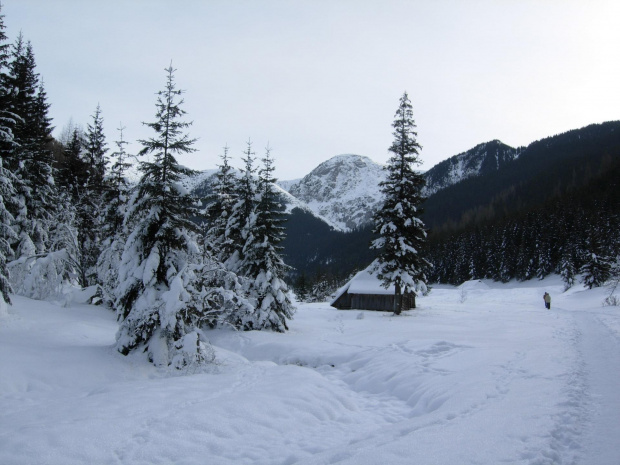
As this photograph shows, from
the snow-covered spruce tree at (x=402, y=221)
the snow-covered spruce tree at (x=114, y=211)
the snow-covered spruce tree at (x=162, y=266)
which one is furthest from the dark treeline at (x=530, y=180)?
the snow-covered spruce tree at (x=162, y=266)

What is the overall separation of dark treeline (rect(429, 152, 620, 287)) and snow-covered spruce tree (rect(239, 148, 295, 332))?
6057 centimetres

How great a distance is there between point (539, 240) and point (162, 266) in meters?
90.8

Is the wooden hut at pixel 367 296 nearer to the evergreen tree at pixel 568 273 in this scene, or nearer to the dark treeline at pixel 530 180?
the evergreen tree at pixel 568 273

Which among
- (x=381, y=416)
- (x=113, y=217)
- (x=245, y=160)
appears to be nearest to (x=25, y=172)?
(x=113, y=217)

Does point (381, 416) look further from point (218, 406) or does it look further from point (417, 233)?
point (417, 233)

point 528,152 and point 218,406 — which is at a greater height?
point 528,152

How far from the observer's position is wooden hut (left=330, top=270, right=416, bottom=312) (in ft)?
138

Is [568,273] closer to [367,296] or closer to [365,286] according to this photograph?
[365,286]

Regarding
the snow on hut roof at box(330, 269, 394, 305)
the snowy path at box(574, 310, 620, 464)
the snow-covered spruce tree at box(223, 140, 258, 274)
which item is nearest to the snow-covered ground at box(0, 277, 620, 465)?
the snowy path at box(574, 310, 620, 464)

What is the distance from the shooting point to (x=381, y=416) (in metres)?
9.50

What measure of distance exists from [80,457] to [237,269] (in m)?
18.9

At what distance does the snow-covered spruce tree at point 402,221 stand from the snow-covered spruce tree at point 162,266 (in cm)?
1992

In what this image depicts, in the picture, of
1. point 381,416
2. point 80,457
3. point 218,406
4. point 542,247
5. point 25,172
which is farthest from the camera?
point 542,247

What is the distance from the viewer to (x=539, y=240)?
8444 cm
